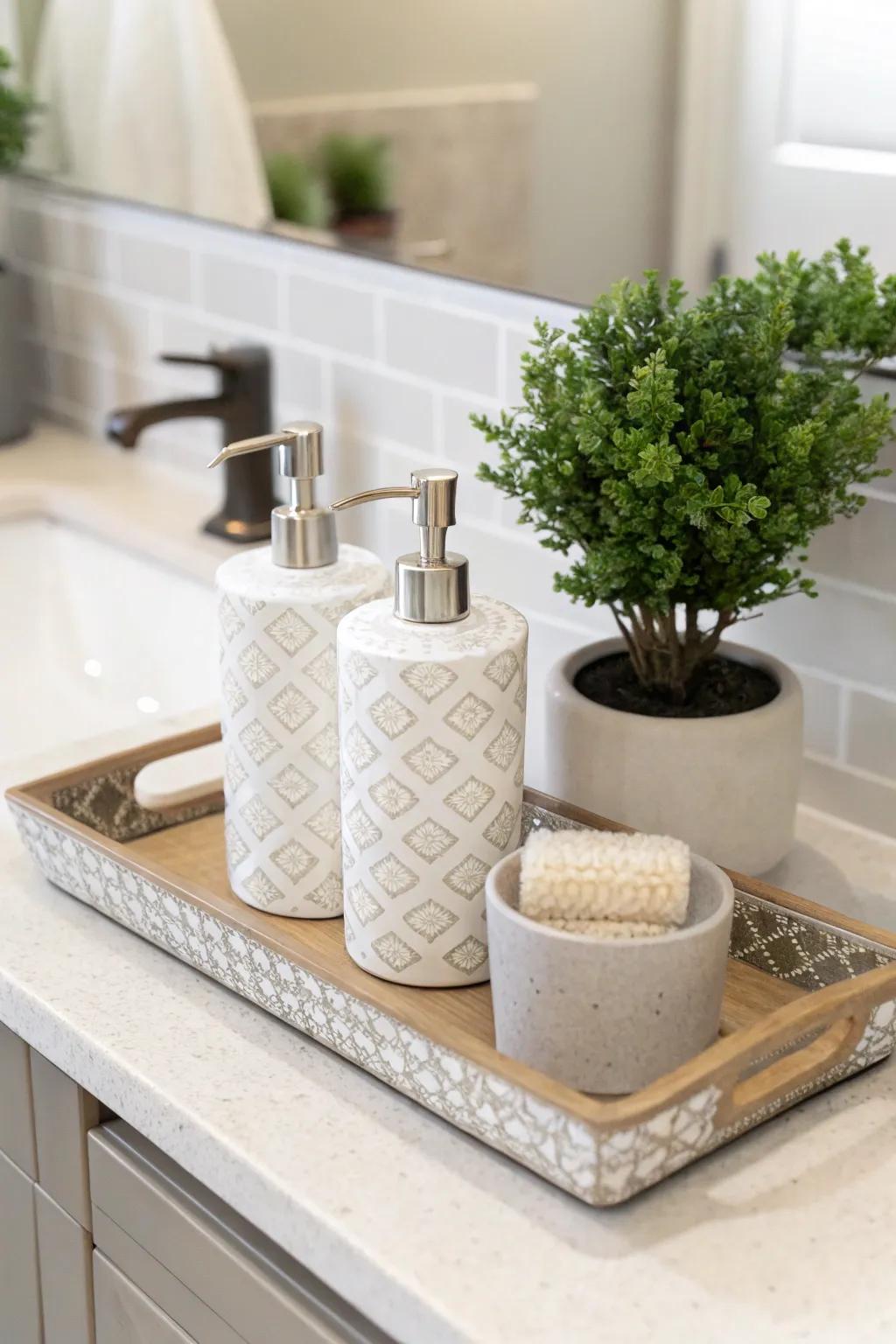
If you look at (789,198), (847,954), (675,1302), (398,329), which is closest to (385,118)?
(398,329)

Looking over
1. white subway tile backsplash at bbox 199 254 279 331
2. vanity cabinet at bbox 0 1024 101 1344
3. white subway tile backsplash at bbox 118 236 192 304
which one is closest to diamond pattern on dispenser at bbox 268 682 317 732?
vanity cabinet at bbox 0 1024 101 1344

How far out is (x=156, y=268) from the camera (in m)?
1.49

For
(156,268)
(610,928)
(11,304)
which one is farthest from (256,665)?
(11,304)

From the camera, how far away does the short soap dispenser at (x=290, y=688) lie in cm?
76

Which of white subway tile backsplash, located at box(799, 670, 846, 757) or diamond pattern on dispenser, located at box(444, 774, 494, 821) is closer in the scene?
diamond pattern on dispenser, located at box(444, 774, 494, 821)

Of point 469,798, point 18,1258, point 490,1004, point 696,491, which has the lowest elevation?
point 18,1258

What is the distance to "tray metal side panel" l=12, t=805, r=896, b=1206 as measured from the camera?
0.60 metres

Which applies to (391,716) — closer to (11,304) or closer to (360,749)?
(360,749)

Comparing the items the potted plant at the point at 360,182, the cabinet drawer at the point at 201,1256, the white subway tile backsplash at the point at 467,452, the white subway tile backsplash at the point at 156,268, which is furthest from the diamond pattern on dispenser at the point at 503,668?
the white subway tile backsplash at the point at 156,268

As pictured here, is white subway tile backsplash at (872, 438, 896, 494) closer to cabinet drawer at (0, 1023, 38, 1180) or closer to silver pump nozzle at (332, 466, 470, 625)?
silver pump nozzle at (332, 466, 470, 625)

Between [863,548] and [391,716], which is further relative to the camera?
[863,548]

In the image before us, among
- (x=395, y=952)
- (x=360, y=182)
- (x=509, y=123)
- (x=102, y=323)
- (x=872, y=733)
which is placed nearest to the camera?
(x=395, y=952)

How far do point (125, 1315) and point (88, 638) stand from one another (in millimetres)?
778

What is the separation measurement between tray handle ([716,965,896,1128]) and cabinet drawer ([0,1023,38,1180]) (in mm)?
370
